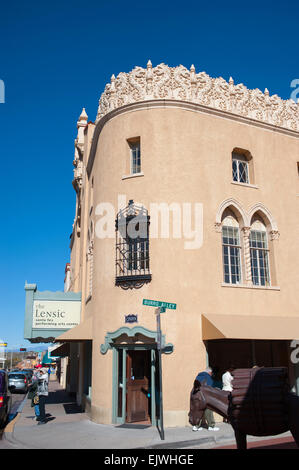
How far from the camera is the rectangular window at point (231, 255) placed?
49.8 ft

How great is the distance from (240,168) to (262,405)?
11998mm

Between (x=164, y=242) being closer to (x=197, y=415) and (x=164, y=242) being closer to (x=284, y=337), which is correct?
(x=284, y=337)

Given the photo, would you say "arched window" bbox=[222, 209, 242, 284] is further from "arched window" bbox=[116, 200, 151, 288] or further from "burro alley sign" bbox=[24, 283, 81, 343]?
"burro alley sign" bbox=[24, 283, 81, 343]

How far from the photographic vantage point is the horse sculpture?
20.2 feet

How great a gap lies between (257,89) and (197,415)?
1463 centimetres

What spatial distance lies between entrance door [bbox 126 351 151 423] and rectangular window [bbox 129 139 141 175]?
22.4ft

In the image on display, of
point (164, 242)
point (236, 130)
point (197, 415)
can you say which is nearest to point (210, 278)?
point (164, 242)

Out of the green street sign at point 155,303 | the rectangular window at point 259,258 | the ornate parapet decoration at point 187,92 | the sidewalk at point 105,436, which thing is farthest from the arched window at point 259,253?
the sidewalk at point 105,436

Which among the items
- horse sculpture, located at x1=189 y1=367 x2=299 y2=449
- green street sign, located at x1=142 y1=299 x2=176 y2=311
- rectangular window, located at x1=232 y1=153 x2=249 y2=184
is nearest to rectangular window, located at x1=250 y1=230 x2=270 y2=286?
rectangular window, located at x1=232 y1=153 x2=249 y2=184

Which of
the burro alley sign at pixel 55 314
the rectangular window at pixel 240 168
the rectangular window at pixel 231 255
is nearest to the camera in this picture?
the rectangular window at pixel 231 255

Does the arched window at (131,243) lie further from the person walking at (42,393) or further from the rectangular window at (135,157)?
the person walking at (42,393)

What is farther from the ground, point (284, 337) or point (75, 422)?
point (284, 337)

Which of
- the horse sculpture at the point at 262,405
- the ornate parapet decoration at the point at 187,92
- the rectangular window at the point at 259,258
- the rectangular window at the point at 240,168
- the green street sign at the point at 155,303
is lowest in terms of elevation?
the horse sculpture at the point at 262,405

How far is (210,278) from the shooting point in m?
14.4
